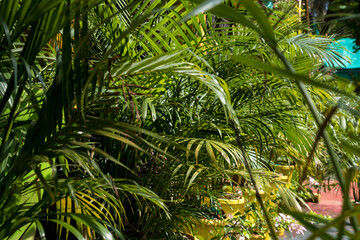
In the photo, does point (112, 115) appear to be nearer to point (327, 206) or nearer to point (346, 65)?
point (346, 65)

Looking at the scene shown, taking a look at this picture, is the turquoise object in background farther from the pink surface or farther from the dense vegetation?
the pink surface

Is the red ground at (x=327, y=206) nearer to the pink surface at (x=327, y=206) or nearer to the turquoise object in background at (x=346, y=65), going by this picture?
the pink surface at (x=327, y=206)

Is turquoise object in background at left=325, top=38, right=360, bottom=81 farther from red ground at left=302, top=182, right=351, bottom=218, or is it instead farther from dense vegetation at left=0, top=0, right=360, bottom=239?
red ground at left=302, top=182, right=351, bottom=218

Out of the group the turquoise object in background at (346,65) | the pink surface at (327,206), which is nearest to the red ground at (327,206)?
the pink surface at (327,206)

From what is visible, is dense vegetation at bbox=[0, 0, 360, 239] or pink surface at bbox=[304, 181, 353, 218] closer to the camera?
dense vegetation at bbox=[0, 0, 360, 239]

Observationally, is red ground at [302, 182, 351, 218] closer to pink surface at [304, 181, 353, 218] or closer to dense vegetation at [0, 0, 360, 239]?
pink surface at [304, 181, 353, 218]

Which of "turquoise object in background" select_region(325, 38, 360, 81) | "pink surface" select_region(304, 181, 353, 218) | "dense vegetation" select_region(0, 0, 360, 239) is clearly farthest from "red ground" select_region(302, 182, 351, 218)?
"dense vegetation" select_region(0, 0, 360, 239)

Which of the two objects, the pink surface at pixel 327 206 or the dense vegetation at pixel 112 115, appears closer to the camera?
the dense vegetation at pixel 112 115

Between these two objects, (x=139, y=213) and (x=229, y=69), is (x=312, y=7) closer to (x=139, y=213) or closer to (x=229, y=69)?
(x=229, y=69)

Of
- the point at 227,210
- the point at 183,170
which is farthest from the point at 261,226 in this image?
the point at 183,170

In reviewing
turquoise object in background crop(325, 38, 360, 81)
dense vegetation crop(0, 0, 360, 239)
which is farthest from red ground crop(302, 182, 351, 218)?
dense vegetation crop(0, 0, 360, 239)

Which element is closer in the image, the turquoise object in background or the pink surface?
the turquoise object in background

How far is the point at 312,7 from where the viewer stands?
6922mm

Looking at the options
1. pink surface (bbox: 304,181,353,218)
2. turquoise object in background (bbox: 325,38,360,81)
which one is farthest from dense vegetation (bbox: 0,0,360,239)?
pink surface (bbox: 304,181,353,218)
